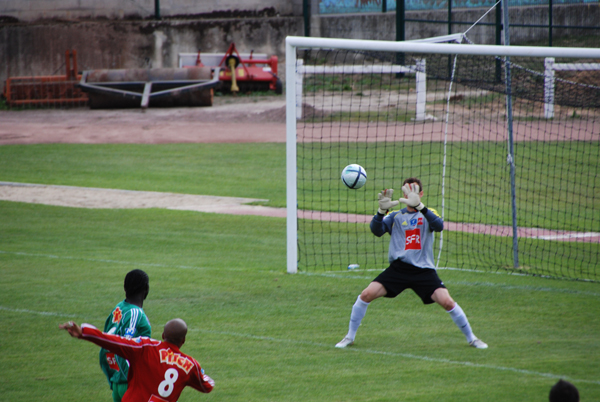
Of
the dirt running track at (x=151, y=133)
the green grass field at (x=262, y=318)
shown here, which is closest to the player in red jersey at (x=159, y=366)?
the green grass field at (x=262, y=318)

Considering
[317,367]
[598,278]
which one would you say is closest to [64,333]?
[317,367]

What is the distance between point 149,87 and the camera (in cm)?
2838

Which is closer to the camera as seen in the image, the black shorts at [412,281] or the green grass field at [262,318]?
the green grass field at [262,318]

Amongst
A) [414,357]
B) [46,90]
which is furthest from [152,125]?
[414,357]

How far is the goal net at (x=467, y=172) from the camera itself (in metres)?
10.4

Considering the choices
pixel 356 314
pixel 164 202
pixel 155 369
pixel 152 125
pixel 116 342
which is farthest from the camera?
pixel 152 125

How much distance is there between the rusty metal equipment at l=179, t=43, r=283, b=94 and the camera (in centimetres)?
3039

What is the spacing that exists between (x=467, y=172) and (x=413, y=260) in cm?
1248

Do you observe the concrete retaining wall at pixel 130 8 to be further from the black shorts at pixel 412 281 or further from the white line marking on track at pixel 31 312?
the black shorts at pixel 412 281

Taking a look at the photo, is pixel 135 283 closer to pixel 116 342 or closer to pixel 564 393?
pixel 116 342

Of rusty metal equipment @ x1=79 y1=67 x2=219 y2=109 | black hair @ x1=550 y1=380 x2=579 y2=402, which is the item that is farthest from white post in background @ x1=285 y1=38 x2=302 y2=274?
rusty metal equipment @ x1=79 y1=67 x2=219 y2=109

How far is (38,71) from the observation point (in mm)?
31047

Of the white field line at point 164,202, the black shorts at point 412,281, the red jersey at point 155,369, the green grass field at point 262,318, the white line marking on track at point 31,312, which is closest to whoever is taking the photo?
the red jersey at point 155,369

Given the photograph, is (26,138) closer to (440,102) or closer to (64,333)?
(440,102)
